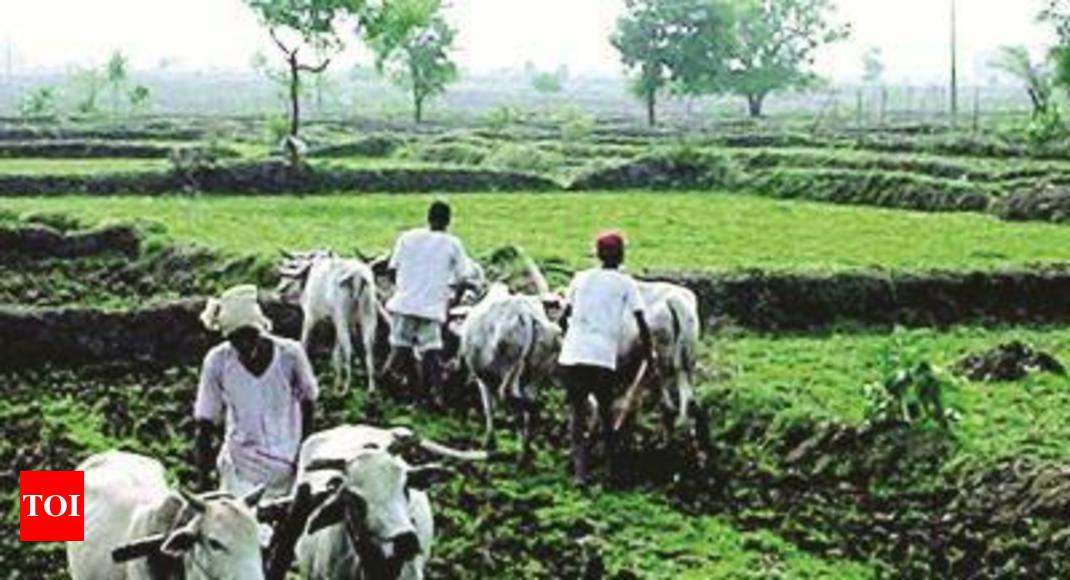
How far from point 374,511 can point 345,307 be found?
31.2 ft

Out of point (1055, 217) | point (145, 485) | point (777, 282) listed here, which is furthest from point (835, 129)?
point (145, 485)

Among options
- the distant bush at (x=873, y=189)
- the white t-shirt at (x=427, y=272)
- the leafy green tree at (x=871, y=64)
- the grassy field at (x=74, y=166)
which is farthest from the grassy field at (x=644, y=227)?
the leafy green tree at (x=871, y=64)

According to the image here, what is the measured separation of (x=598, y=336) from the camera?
14328 millimetres

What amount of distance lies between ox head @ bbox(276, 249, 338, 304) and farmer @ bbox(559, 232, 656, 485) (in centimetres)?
536

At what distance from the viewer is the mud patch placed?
17.3 meters

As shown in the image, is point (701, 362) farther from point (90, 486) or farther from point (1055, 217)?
point (1055, 217)

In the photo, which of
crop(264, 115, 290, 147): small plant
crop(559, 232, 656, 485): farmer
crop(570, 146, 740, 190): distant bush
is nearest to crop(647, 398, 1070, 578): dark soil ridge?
crop(559, 232, 656, 485): farmer

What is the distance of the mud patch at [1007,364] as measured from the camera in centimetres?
1734

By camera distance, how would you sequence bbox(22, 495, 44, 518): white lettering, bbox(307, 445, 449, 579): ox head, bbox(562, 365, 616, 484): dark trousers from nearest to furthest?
bbox(307, 445, 449, 579): ox head → bbox(22, 495, 44, 518): white lettering → bbox(562, 365, 616, 484): dark trousers

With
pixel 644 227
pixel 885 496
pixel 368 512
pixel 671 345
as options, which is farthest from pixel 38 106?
pixel 368 512

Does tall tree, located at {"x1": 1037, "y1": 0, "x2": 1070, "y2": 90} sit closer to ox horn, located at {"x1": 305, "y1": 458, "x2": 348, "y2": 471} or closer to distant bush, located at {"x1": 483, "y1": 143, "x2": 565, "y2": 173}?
distant bush, located at {"x1": 483, "y1": 143, "x2": 565, "y2": 173}

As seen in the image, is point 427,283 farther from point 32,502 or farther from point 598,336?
point 32,502

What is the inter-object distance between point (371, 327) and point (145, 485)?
844 centimetres

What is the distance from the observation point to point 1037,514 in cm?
1274
